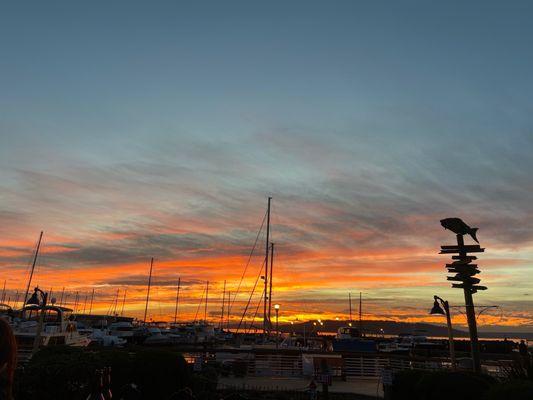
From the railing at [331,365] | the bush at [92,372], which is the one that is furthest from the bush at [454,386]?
the railing at [331,365]

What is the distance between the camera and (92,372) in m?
11.7

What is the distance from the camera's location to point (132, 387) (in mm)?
11992

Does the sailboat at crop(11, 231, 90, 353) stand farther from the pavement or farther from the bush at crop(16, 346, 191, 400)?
the bush at crop(16, 346, 191, 400)

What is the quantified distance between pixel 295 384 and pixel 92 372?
475 inches

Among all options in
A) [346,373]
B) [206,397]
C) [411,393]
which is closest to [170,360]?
[206,397]

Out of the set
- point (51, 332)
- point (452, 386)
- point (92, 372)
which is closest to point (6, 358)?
point (452, 386)

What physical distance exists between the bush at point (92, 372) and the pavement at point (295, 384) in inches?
299

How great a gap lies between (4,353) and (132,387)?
935 cm

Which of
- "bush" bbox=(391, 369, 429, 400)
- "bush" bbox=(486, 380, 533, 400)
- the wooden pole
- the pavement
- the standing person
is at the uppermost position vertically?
the wooden pole

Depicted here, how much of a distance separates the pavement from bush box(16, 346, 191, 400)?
24.9 feet

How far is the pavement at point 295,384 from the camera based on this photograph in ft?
65.0

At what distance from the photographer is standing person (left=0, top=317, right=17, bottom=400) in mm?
3514

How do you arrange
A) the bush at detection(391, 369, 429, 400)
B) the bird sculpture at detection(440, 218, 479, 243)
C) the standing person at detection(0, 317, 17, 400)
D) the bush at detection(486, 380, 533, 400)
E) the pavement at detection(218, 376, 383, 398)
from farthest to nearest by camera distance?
the pavement at detection(218, 376, 383, 398)
the bird sculpture at detection(440, 218, 479, 243)
the bush at detection(391, 369, 429, 400)
the bush at detection(486, 380, 533, 400)
the standing person at detection(0, 317, 17, 400)

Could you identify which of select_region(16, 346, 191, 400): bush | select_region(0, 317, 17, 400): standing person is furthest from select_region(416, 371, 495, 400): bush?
select_region(0, 317, 17, 400): standing person
